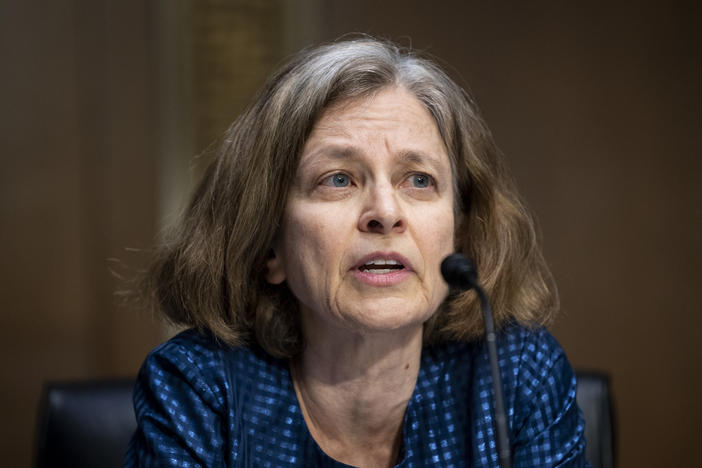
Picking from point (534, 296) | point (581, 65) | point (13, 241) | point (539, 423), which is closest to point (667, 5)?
point (581, 65)

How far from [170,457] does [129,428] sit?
336 mm

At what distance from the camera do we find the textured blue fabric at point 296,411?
1.38m

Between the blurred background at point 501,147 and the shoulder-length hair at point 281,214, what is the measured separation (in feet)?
4.74

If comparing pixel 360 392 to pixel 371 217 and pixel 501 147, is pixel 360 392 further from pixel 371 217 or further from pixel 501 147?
pixel 501 147

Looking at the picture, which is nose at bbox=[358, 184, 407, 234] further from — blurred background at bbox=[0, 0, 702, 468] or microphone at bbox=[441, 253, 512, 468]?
blurred background at bbox=[0, 0, 702, 468]

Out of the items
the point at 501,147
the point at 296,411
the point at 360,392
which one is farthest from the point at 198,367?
the point at 501,147

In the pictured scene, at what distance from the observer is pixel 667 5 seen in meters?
2.92

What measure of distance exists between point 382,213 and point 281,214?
0.24 m

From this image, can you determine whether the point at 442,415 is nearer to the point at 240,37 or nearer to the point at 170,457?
the point at 170,457

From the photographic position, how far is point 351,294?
1.30 metres

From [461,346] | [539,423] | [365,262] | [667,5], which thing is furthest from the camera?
[667,5]

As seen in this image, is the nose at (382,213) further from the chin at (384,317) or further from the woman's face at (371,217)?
the chin at (384,317)

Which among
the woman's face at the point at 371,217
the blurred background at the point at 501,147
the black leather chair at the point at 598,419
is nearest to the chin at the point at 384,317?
the woman's face at the point at 371,217

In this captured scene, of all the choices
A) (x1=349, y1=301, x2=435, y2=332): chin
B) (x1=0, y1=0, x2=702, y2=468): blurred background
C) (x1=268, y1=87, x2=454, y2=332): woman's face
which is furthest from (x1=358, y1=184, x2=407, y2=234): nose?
(x1=0, y1=0, x2=702, y2=468): blurred background
